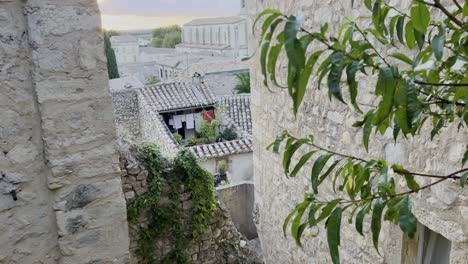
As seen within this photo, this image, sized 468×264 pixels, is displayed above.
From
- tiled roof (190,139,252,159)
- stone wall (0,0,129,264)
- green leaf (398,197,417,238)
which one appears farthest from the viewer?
tiled roof (190,139,252,159)

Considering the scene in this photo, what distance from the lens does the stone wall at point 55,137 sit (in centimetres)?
140

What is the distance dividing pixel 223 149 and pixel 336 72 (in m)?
8.64

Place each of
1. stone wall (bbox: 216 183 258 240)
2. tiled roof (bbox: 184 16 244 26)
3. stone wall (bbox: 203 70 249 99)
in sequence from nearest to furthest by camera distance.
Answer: stone wall (bbox: 216 183 258 240), stone wall (bbox: 203 70 249 99), tiled roof (bbox: 184 16 244 26)

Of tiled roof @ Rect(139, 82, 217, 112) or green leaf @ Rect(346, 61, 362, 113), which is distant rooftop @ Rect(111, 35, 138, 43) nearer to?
tiled roof @ Rect(139, 82, 217, 112)

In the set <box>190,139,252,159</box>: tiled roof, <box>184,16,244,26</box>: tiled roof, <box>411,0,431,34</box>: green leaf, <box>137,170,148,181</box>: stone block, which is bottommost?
<box>190,139,252,159</box>: tiled roof

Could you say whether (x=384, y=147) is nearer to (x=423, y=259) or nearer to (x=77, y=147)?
(x=423, y=259)

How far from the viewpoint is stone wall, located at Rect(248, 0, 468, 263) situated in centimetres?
168

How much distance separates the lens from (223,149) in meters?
9.29

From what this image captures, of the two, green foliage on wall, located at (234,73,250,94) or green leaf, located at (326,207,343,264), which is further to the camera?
green foliage on wall, located at (234,73,250,94)

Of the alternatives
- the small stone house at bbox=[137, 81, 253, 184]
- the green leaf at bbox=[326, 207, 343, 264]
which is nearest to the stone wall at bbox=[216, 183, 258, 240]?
the small stone house at bbox=[137, 81, 253, 184]

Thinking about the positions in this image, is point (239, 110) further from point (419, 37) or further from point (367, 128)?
point (419, 37)

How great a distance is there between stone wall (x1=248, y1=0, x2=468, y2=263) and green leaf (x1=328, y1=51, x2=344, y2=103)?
1.19 m

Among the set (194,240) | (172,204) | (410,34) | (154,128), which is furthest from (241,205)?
(410,34)

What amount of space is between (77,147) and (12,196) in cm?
29
